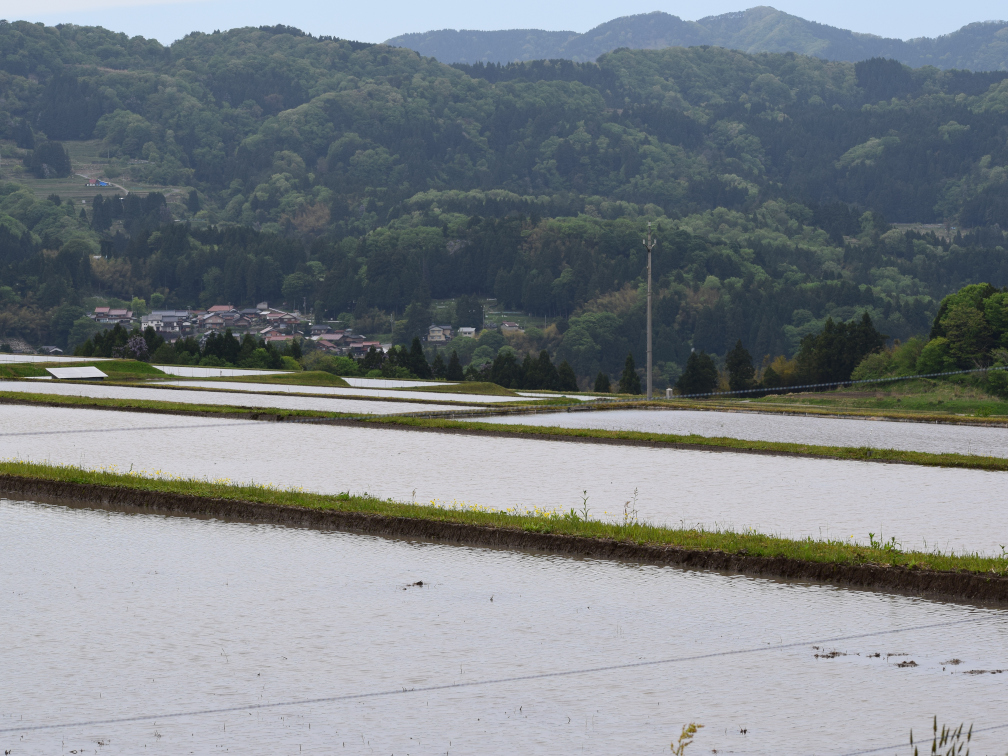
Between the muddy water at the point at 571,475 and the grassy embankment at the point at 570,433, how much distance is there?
910 mm

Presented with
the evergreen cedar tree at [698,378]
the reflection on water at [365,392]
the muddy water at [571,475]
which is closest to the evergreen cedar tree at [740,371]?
the evergreen cedar tree at [698,378]

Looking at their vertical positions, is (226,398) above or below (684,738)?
below

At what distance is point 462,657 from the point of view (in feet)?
31.4

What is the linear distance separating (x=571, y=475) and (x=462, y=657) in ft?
37.7

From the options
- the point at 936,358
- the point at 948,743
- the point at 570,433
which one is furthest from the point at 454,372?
the point at 948,743

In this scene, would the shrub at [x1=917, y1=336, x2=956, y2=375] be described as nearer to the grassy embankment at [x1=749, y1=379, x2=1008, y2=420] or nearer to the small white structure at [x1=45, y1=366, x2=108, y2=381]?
the grassy embankment at [x1=749, y1=379, x2=1008, y2=420]

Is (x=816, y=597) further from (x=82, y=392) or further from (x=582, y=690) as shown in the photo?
(x=82, y=392)

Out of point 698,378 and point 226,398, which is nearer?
point 226,398

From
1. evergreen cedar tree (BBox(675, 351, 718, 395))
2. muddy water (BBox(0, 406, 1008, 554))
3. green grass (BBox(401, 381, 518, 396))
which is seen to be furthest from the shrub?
muddy water (BBox(0, 406, 1008, 554))

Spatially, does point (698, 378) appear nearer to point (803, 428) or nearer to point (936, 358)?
point (936, 358)

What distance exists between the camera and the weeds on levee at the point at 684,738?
724 cm

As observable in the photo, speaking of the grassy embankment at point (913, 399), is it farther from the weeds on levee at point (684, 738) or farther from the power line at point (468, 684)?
the weeds on levee at point (684, 738)

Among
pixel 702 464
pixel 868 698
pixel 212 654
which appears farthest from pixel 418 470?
pixel 868 698

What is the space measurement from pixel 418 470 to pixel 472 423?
31.4 ft
